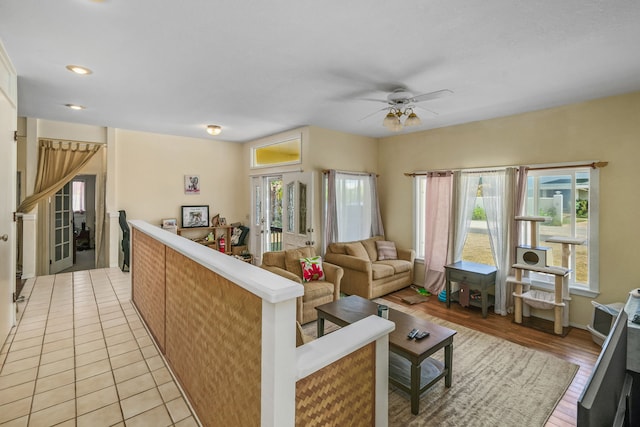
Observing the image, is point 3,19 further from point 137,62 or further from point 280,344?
point 280,344

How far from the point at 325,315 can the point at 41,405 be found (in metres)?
2.11

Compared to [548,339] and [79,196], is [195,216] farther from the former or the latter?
[548,339]

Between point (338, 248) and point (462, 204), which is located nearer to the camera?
point (462, 204)

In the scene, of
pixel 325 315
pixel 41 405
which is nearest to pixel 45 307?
pixel 41 405

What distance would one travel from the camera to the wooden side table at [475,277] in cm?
386

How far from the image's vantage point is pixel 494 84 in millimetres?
2973

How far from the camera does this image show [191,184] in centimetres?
598

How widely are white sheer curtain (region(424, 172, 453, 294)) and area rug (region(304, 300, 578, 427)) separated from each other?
167cm

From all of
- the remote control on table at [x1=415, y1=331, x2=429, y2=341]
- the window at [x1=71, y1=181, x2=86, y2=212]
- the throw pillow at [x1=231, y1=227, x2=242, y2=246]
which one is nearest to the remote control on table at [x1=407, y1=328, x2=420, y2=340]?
the remote control on table at [x1=415, y1=331, x2=429, y2=341]

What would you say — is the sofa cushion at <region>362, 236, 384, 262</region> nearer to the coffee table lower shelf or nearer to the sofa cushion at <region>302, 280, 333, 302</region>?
the sofa cushion at <region>302, 280, 333, 302</region>

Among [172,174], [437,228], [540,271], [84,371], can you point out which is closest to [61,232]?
[172,174]

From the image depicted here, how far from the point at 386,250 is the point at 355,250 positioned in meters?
0.68

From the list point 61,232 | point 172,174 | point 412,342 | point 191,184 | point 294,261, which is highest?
point 172,174

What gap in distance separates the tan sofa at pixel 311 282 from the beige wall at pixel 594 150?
2604mm
